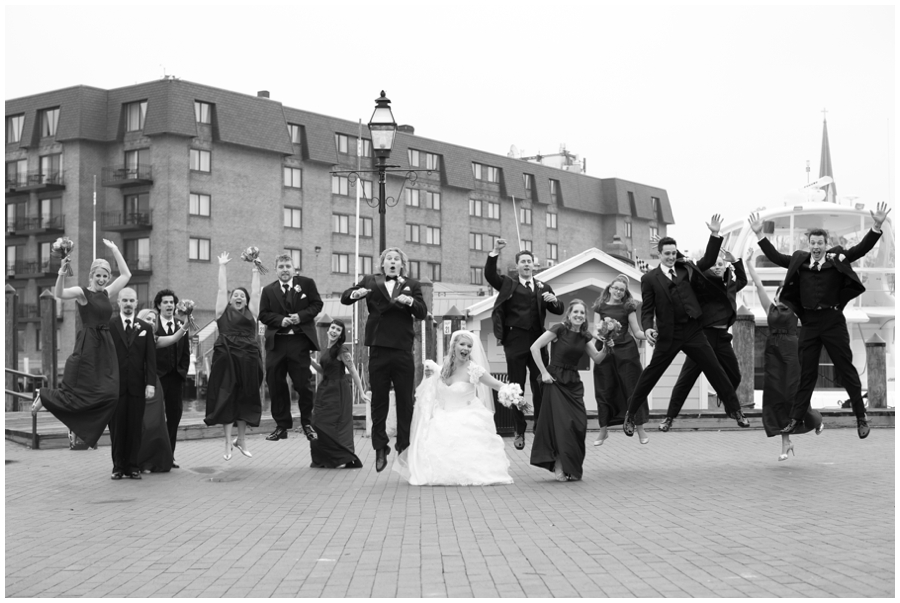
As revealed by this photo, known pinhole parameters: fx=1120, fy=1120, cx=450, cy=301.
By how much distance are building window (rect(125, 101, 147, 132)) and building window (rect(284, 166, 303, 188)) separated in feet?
31.1

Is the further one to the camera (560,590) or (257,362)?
(257,362)

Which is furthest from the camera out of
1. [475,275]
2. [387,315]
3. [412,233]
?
[475,275]

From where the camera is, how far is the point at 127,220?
66.2 metres

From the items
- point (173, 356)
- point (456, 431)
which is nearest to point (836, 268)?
point (456, 431)

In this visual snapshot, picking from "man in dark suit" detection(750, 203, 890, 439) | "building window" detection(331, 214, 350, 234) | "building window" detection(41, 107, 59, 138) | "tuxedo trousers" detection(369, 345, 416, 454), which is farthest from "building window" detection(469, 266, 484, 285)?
"man in dark suit" detection(750, 203, 890, 439)

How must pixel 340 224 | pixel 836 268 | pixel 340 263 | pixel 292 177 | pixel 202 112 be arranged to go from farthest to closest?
pixel 340 224 < pixel 340 263 < pixel 292 177 < pixel 202 112 < pixel 836 268

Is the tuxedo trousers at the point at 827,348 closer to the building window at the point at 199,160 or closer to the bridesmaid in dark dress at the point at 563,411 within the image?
the bridesmaid in dark dress at the point at 563,411

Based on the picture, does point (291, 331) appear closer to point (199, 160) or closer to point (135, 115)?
point (199, 160)

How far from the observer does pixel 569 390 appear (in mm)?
11953

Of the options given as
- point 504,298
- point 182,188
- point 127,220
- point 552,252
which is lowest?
point 504,298

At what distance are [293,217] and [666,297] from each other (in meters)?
60.5

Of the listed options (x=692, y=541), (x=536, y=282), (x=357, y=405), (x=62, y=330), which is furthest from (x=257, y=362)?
(x=62, y=330)

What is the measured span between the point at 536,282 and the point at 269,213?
57.2 metres

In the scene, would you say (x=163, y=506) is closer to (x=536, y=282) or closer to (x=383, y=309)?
(x=383, y=309)
